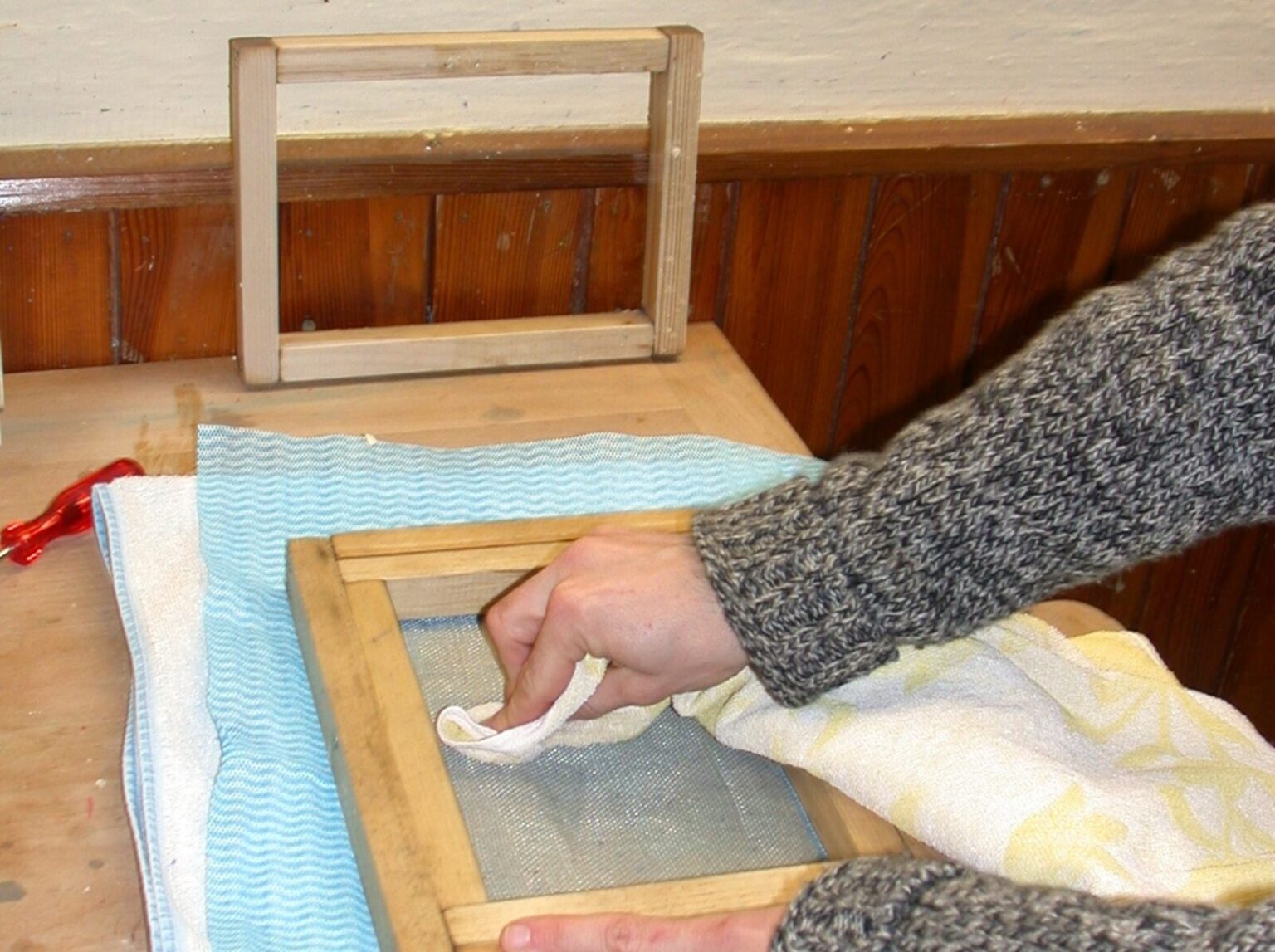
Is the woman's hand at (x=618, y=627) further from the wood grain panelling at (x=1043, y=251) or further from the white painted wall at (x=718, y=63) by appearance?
the wood grain panelling at (x=1043, y=251)

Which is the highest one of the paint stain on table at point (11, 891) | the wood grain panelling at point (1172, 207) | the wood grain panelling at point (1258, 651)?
the wood grain panelling at point (1172, 207)

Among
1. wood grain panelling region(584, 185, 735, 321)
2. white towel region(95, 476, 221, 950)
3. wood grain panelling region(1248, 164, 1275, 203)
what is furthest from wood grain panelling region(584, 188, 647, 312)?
wood grain panelling region(1248, 164, 1275, 203)

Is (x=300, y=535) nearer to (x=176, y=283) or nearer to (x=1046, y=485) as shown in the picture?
(x=176, y=283)

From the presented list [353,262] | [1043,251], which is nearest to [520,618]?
[353,262]

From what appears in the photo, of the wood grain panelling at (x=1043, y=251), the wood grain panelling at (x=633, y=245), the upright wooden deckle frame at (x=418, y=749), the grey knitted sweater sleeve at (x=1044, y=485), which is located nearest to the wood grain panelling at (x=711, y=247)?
the wood grain panelling at (x=633, y=245)

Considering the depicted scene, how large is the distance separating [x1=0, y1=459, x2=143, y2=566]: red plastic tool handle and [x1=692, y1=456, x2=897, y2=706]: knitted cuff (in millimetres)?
331

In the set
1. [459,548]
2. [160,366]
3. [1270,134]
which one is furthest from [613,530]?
[1270,134]

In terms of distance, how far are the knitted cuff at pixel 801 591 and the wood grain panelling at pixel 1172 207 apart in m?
0.58

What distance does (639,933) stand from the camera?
0.56m

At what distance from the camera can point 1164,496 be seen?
0.66m

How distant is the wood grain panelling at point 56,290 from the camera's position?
0.94 metres

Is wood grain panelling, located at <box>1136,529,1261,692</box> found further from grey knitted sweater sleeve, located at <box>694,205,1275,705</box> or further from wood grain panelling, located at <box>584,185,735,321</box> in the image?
grey knitted sweater sleeve, located at <box>694,205,1275,705</box>

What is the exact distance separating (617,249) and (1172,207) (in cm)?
42

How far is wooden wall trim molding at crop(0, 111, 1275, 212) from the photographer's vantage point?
3.08 ft
